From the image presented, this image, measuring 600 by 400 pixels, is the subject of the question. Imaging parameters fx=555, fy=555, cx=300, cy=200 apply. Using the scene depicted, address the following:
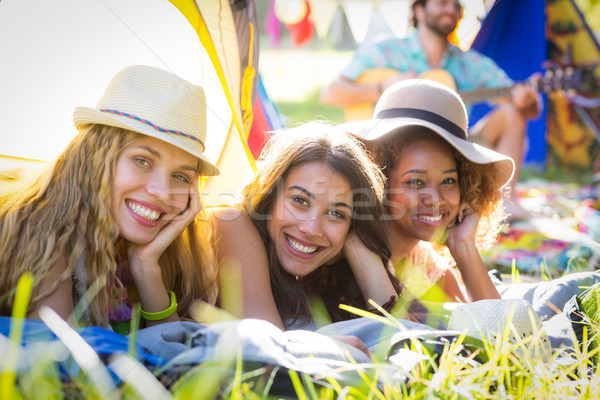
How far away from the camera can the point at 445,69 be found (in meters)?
4.41

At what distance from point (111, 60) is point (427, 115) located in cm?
136

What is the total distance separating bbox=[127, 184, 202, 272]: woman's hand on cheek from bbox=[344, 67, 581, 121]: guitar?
2.29 meters

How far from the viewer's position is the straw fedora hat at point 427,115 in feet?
7.23

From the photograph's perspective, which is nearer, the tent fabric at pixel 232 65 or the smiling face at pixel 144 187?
the smiling face at pixel 144 187

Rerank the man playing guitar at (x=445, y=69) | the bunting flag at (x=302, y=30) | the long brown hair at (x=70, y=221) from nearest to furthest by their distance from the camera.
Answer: the long brown hair at (x=70, y=221) < the man playing guitar at (x=445, y=69) < the bunting flag at (x=302, y=30)

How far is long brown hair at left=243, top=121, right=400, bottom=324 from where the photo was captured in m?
2.01

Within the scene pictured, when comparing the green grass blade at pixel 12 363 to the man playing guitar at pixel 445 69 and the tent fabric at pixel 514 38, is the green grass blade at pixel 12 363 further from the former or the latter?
the tent fabric at pixel 514 38

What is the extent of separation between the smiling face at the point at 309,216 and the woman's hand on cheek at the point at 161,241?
33cm

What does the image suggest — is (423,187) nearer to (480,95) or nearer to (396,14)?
(396,14)

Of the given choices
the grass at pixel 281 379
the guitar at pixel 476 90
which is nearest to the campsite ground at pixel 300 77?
the guitar at pixel 476 90

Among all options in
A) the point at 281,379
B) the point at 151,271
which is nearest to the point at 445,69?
the point at 151,271

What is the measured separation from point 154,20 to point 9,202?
1125mm

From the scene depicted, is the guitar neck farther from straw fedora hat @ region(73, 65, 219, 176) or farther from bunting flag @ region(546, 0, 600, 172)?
straw fedora hat @ region(73, 65, 219, 176)

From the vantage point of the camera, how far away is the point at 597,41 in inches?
202
